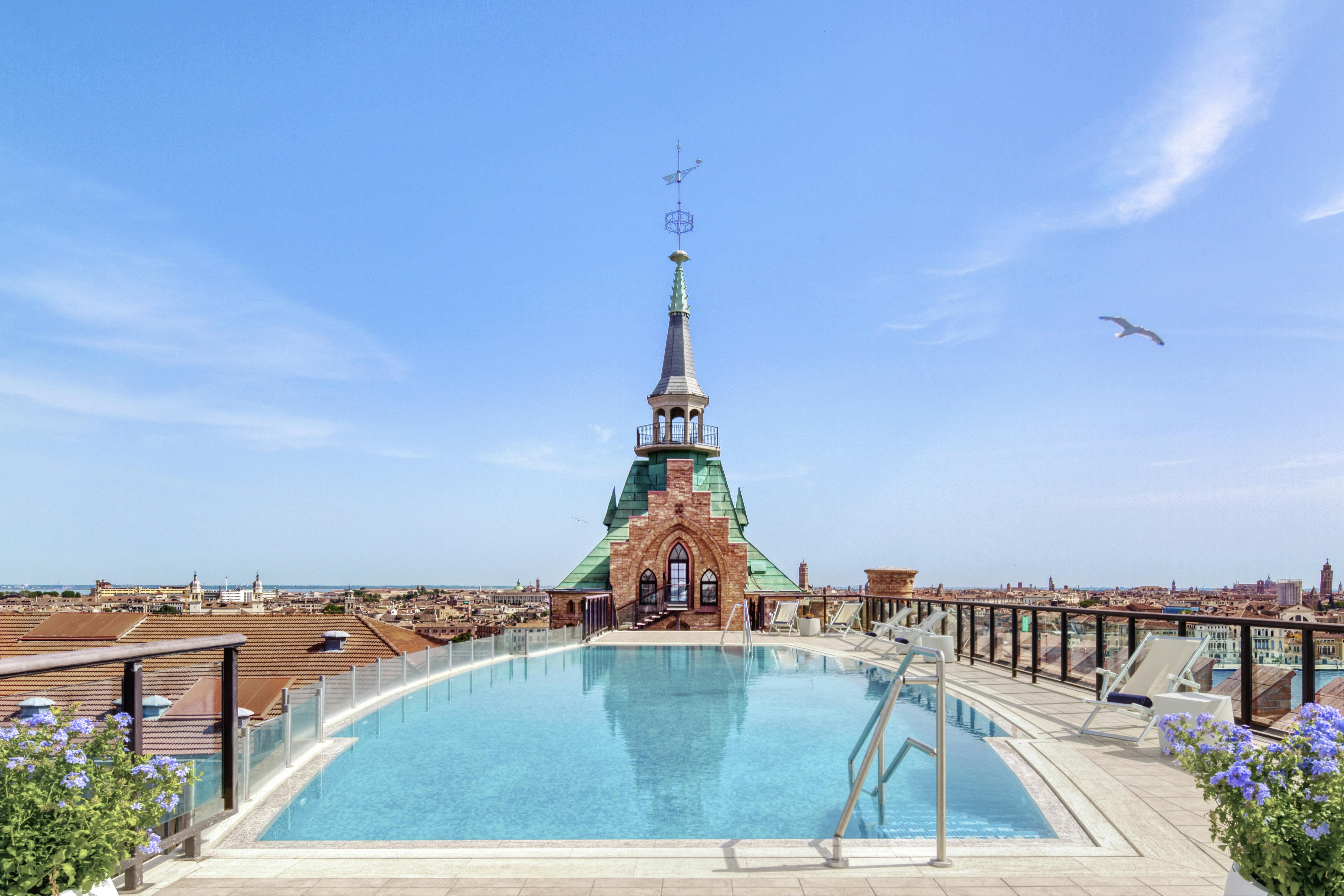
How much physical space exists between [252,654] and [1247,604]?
26318 mm

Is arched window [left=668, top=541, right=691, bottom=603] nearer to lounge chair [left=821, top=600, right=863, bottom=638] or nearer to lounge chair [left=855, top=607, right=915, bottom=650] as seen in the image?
lounge chair [left=821, top=600, right=863, bottom=638]

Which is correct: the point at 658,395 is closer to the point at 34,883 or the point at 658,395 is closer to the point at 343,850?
the point at 343,850

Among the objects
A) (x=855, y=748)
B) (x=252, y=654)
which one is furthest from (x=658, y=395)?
(x=855, y=748)

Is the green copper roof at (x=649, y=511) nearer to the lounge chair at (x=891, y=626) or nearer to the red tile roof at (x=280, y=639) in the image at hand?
the red tile roof at (x=280, y=639)

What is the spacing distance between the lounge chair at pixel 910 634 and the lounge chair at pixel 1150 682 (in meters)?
2.84

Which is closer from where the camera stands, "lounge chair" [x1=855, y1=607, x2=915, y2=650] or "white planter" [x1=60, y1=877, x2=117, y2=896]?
"white planter" [x1=60, y1=877, x2=117, y2=896]

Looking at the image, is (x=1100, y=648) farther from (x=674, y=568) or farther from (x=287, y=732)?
(x=674, y=568)

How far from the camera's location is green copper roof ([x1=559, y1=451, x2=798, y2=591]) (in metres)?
25.4

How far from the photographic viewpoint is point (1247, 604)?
20766 millimetres

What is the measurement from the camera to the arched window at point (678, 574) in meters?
24.8

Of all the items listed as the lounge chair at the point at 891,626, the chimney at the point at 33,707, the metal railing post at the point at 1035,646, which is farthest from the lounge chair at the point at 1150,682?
the chimney at the point at 33,707

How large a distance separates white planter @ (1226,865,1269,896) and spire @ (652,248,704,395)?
24.0m

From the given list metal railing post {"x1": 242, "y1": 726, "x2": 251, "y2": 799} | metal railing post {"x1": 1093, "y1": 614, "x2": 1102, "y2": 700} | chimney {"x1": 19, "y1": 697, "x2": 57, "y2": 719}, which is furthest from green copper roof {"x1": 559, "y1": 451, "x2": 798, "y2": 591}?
chimney {"x1": 19, "y1": 697, "x2": 57, "y2": 719}

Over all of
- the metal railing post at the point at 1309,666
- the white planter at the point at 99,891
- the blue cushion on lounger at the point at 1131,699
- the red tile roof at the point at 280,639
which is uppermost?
the metal railing post at the point at 1309,666
